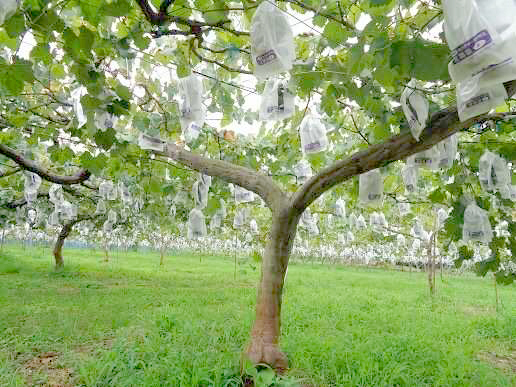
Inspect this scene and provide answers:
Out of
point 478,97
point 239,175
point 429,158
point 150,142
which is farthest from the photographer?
point 239,175

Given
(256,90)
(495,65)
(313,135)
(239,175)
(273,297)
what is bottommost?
(273,297)

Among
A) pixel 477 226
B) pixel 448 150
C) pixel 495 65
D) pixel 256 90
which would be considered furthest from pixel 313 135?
pixel 495 65

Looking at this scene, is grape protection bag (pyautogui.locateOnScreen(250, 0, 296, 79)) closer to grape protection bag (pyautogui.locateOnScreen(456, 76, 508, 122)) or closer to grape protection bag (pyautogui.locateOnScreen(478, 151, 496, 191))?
grape protection bag (pyautogui.locateOnScreen(456, 76, 508, 122))

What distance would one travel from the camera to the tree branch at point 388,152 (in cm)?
226

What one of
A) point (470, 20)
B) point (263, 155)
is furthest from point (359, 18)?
point (263, 155)

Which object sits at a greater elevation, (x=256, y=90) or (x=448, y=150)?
(x=256, y=90)

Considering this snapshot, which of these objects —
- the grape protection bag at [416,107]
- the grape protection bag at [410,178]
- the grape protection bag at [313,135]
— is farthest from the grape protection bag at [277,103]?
the grape protection bag at [410,178]

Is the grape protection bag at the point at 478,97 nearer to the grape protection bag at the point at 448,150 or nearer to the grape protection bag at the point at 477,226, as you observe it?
the grape protection bag at the point at 448,150

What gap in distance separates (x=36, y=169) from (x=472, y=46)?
4536 millimetres

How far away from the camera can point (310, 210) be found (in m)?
7.94

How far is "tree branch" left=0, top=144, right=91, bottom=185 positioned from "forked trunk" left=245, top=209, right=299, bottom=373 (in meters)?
2.81

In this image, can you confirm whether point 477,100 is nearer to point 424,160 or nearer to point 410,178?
point 424,160

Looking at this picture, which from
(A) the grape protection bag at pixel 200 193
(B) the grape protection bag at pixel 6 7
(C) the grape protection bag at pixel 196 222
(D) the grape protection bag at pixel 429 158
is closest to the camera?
(B) the grape protection bag at pixel 6 7

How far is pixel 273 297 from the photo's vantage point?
10.3ft
